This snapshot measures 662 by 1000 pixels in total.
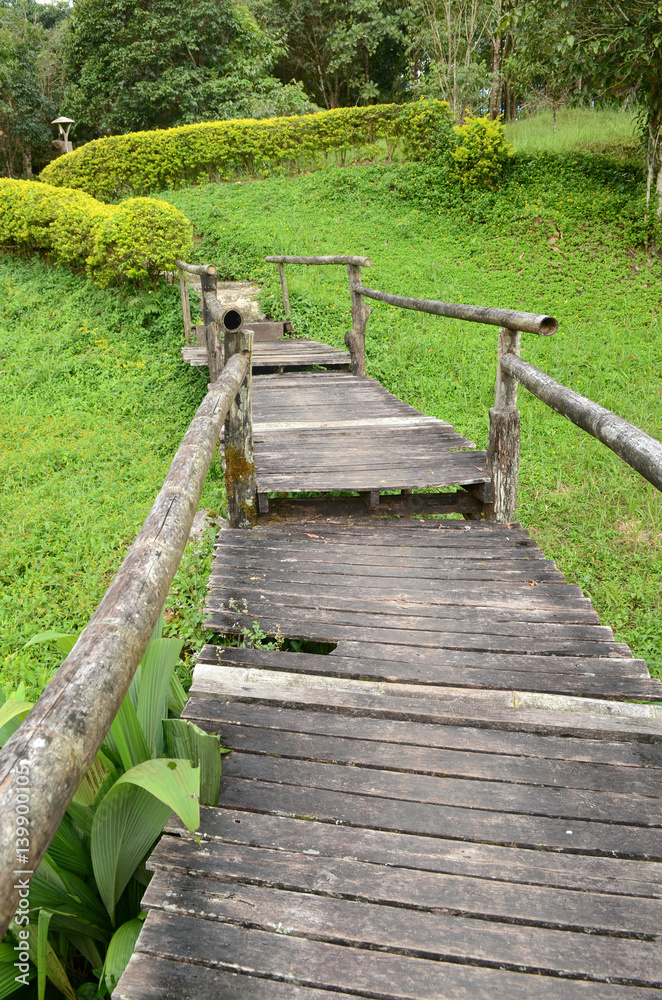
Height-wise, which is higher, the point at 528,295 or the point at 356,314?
the point at 356,314

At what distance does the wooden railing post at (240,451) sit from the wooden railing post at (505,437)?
1305 mm

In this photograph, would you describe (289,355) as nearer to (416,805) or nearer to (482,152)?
(416,805)

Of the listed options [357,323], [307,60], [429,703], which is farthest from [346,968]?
[307,60]

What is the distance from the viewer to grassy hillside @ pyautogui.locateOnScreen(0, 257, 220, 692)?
4.43 meters

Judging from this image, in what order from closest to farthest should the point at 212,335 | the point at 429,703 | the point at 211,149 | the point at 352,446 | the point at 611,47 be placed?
the point at 429,703, the point at 352,446, the point at 212,335, the point at 611,47, the point at 211,149

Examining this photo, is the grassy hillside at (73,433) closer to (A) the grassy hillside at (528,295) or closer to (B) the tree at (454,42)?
(A) the grassy hillside at (528,295)

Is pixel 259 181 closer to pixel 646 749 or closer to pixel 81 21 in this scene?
pixel 81 21

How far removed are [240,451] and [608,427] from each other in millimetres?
1855

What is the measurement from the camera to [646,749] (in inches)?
75.4

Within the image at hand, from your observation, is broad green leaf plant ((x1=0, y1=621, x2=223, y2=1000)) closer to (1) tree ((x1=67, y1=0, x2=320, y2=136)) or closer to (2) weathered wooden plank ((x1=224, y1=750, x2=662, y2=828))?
(2) weathered wooden plank ((x1=224, y1=750, x2=662, y2=828))

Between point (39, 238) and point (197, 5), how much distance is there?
11.5 m

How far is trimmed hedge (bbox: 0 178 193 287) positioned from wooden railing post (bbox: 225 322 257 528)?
6.78 meters

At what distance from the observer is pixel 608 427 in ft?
6.92

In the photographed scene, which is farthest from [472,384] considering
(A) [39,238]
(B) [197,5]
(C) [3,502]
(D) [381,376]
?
(B) [197,5]
